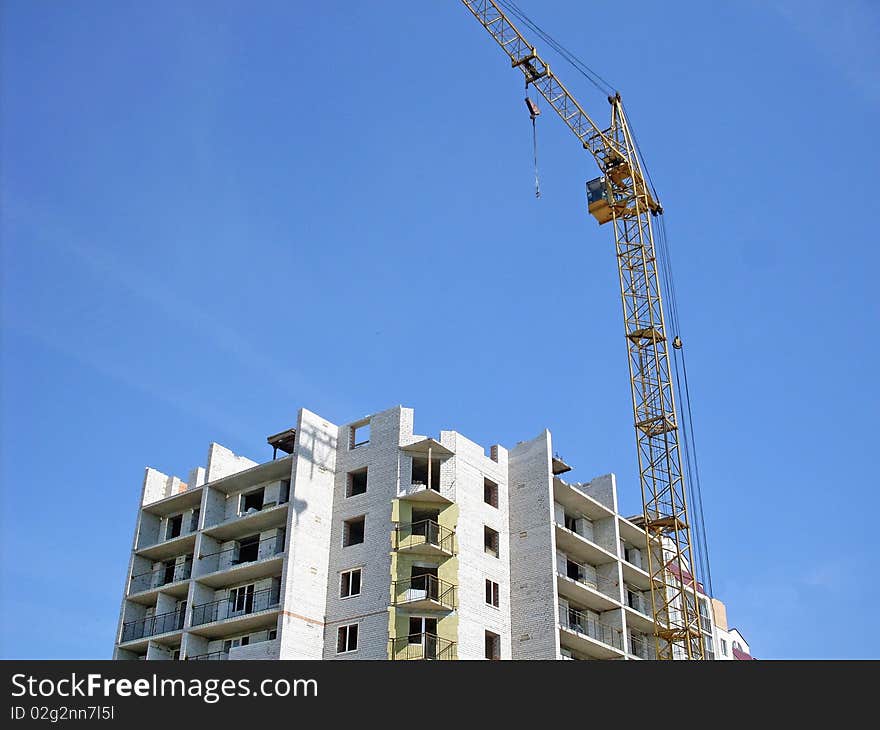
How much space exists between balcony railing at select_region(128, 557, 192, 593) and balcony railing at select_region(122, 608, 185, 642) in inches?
79.3

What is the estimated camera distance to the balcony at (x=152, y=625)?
217ft

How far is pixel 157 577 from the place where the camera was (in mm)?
Answer: 70062

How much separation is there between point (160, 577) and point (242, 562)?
7.42 m

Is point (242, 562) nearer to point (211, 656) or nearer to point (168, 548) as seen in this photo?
point (211, 656)

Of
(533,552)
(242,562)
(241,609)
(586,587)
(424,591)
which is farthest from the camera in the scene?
(586,587)

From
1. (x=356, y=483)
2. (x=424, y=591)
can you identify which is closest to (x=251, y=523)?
(x=356, y=483)
